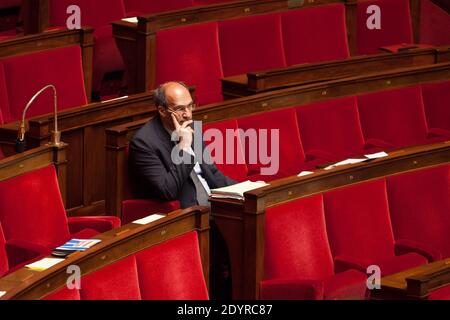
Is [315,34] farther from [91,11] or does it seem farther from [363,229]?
[363,229]

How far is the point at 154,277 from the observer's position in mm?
1042

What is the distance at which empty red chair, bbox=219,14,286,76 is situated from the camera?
1.67 meters

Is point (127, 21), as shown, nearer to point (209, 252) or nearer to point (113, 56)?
point (113, 56)

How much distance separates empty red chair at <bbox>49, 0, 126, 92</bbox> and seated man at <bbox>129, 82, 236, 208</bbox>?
0.40 meters

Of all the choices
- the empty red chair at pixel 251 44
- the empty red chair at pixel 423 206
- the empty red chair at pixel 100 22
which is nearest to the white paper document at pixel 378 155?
the empty red chair at pixel 423 206

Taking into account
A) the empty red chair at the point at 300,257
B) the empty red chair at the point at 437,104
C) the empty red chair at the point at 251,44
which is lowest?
the empty red chair at the point at 300,257

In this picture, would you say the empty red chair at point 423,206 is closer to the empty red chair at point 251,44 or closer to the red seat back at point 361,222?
the red seat back at point 361,222

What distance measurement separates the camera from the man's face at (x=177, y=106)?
1289 mm

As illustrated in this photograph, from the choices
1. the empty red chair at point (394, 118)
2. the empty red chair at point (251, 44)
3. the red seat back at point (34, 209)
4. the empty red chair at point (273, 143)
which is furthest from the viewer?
the empty red chair at point (251, 44)

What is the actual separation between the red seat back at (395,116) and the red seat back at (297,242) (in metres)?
0.34

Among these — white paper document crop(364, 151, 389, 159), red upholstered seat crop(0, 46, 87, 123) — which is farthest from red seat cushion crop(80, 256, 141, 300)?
red upholstered seat crop(0, 46, 87, 123)

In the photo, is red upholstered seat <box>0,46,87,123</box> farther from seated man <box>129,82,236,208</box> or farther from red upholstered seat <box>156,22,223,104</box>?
seated man <box>129,82,236,208</box>
